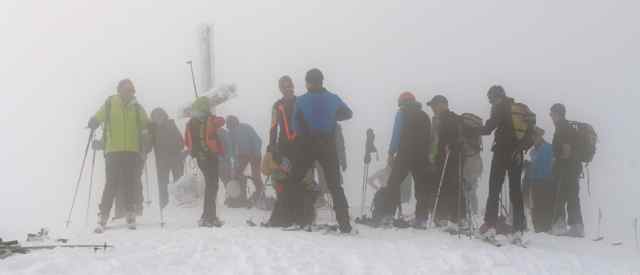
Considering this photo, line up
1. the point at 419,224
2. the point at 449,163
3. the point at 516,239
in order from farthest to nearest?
the point at 449,163 → the point at 419,224 → the point at 516,239

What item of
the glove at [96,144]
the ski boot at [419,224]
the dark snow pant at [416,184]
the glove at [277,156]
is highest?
the glove at [96,144]

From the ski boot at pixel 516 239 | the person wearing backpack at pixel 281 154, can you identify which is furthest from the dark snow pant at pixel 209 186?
the ski boot at pixel 516 239

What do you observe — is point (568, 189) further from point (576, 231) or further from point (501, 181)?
point (501, 181)

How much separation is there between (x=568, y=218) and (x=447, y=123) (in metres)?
3.01

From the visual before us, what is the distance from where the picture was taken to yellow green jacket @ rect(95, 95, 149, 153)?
30.2ft

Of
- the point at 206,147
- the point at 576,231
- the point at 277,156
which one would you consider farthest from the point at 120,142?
the point at 576,231

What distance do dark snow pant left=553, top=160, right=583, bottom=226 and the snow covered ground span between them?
2.44 m

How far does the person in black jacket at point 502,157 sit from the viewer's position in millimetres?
8141

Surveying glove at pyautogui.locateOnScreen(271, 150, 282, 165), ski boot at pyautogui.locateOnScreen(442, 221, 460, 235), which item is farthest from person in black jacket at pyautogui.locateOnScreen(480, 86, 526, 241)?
glove at pyautogui.locateOnScreen(271, 150, 282, 165)

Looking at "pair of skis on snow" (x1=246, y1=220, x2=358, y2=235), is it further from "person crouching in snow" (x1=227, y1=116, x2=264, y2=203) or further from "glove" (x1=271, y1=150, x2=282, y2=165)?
"person crouching in snow" (x1=227, y1=116, x2=264, y2=203)

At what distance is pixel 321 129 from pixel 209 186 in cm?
200

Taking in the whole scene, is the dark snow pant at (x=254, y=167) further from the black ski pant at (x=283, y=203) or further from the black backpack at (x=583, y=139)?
the black backpack at (x=583, y=139)

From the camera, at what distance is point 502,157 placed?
8211 mm

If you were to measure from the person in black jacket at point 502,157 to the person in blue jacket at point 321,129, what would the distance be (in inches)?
64.2
